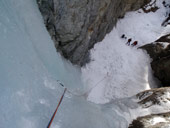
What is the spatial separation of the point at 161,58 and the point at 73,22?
5.33 meters

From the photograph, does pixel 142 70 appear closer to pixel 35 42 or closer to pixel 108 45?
pixel 108 45

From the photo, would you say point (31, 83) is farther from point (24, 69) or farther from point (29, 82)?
point (24, 69)

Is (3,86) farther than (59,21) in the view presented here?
No

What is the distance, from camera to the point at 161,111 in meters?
4.05

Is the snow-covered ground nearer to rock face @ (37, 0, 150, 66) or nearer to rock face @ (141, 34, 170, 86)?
rock face @ (141, 34, 170, 86)

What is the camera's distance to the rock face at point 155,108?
11.4 ft

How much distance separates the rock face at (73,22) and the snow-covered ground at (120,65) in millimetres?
968

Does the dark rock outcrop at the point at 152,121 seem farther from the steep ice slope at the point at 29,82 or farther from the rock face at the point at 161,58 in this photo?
the rock face at the point at 161,58

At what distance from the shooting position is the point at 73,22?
5.07 metres

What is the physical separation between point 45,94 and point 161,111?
3.53 meters

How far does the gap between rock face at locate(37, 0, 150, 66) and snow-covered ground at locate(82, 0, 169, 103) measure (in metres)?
0.97

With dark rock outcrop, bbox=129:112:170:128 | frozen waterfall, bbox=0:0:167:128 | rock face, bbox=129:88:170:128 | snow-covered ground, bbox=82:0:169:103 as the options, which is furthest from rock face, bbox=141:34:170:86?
dark rock outcrop, bbox=129:112:170:128

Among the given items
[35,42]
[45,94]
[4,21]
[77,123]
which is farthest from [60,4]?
[77,123]

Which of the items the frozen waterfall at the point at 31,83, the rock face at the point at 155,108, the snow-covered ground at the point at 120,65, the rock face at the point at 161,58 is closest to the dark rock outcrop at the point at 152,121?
the rock face at the point at 155,108
